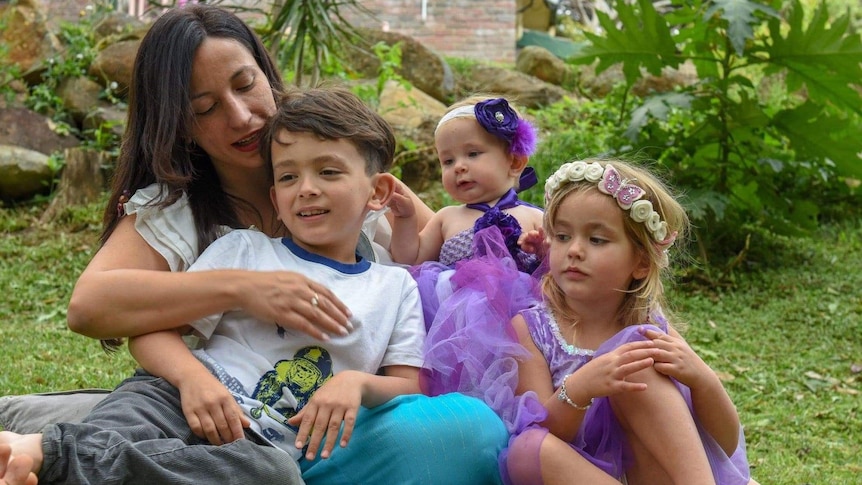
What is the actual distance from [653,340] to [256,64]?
4.19 feet

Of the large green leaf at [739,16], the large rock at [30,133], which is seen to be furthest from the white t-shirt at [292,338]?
the large rock at [30,133]

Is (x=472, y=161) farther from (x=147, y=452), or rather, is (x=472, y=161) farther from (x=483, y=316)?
(x=147, y=452)

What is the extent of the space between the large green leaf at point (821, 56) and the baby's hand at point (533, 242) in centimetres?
348

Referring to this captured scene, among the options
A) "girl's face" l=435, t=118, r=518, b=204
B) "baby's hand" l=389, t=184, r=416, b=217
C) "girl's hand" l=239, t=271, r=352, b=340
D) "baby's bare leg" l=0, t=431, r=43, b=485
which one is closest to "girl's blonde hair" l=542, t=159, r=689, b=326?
"girl's face" l=435, t=118, r=518, b=204

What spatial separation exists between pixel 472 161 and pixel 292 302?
90 centimetres

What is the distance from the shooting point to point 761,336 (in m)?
5.23

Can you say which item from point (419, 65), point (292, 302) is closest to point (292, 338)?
point (292, 302)

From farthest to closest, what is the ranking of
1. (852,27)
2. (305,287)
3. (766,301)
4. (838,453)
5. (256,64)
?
(852,27), (766,301), (838,453), (256,64), (305,287)

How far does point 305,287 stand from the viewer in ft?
7.16

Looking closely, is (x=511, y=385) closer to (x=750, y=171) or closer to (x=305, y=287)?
(x=305, y=287)

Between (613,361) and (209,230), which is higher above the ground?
(209,230)

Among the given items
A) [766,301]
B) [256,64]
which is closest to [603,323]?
[256,64]

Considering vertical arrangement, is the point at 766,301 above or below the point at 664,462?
below

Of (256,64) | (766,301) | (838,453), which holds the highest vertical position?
(256,64)
